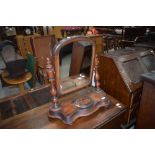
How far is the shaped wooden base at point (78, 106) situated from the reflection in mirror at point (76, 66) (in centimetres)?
10

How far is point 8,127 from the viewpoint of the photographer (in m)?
0.88

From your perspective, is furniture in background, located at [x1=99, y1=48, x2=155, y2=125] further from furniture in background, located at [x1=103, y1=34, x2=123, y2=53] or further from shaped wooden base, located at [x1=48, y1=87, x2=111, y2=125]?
furniture in background, located at [x1=103, y1=34, x2=123, y2=53]

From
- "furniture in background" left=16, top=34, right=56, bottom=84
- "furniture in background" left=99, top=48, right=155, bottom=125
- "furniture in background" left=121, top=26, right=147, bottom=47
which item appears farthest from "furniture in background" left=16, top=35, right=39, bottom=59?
"furniture in background" left=99, top=48, right=155, bottom=125

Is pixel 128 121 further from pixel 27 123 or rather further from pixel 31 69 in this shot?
pixel 31 69

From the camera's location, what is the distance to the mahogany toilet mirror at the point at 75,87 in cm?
92

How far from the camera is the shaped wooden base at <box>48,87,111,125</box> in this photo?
0.93 m

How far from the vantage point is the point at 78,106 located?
99 cm

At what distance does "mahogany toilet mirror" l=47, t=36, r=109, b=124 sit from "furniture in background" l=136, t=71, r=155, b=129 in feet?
0.97

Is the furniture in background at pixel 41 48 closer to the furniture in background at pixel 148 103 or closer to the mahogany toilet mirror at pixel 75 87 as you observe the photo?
the mahogany toilet mirror at pixel 75 87

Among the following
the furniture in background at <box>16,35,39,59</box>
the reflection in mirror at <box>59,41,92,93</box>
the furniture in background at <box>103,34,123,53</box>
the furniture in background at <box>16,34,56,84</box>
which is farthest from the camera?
the furniture in background at <box>16,35,39,59</box>

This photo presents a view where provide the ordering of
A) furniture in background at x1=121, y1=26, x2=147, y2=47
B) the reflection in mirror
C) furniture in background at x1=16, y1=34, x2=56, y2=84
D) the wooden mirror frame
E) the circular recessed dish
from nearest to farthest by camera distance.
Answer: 1. the wooden mirror frame
2. the circular recessed dish
3. the reflection in mirror
4. furniture in background at x1=16, y1=34, x2=56, y2=84
5. furniture in background at x1=121, y1=26, x2=147, y2=47

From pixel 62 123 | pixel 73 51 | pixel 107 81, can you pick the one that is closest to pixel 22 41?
pixel 73 51

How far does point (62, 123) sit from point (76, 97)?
27cm

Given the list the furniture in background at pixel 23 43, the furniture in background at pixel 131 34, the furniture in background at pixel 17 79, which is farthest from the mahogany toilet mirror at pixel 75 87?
the furniture in background at pixel 23 43
